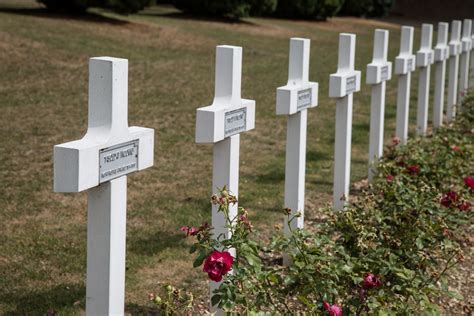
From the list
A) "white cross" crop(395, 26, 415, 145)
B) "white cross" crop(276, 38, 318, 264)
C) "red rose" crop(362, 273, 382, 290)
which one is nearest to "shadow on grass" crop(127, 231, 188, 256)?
"white cross" crop(276, 38, 318, 264)

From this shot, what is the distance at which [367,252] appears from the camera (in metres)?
4.60

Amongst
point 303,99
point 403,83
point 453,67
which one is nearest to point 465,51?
point 453,67

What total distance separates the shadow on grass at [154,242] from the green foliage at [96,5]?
1298cm

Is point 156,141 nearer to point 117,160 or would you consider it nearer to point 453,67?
point 453,67

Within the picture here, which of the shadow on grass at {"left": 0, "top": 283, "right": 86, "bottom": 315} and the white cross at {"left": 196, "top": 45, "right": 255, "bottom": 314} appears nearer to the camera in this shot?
the white cross at {"left": 196, "top": 45, "right": 255, "bottom": 314}

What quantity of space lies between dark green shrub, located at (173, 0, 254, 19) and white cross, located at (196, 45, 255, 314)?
18812mm

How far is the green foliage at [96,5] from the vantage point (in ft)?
60.4

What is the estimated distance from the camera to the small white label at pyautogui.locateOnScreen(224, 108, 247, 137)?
14.0ft

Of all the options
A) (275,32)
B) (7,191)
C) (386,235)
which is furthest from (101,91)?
(275,32)

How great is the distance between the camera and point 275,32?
22.6 m

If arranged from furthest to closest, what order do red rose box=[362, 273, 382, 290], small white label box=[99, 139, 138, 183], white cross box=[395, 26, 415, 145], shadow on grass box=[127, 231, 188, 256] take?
white cross box=[395, 26, 415, 145], shadow on grass box=[127, 231, 188, 256], red rose box=[362, 273, 382, 290], small white label box=[99, 139, 138, 183]

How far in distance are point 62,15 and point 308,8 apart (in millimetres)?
10309

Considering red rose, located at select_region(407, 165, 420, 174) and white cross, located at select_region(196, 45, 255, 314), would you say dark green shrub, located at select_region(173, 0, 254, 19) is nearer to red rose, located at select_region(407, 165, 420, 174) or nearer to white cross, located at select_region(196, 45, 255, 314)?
red rose, located at select_region(407, 165, 420, 174)

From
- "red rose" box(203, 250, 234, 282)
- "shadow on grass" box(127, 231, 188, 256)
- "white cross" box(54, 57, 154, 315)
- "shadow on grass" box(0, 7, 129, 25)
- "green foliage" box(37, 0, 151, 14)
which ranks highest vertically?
"green foliage" box(37, 0, 151, 14)
